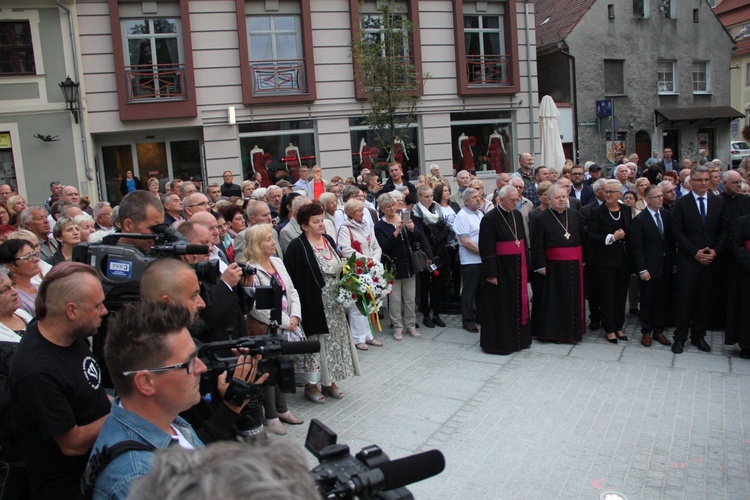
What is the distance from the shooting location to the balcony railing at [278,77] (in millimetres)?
18016

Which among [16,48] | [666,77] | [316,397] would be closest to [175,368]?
[316,397]

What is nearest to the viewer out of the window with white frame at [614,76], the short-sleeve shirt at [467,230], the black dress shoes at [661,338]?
the black dress shoes at [661,338]

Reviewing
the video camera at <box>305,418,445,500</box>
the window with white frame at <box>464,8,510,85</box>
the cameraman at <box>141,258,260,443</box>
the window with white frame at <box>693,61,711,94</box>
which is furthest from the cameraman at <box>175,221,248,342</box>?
the window with white frame at <box>693,61,711,94</box>

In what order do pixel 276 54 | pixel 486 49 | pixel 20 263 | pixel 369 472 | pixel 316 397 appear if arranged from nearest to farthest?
pixel 369 472 < pixel 20 263 < pixel 316 397 < pixel 276 54 < pixel 486 49

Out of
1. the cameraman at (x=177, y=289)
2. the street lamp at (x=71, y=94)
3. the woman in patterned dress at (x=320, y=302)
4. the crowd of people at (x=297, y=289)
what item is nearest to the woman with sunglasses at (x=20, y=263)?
the crowd of people at (x=297, y=289)

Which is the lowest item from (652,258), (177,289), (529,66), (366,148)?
(652,258)

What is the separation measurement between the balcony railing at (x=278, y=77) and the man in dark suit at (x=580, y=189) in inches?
373

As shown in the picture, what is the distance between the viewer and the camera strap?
1996mm

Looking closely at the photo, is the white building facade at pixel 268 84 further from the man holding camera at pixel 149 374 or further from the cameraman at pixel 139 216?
the man holding camera at pixel 149 374

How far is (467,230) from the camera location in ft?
28.4

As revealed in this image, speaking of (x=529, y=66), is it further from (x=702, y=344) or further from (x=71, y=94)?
(x=702, y=344)

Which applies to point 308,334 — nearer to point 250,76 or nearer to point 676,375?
point 676,375

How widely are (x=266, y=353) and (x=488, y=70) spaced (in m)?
19.6

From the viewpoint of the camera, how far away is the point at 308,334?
621 cm
